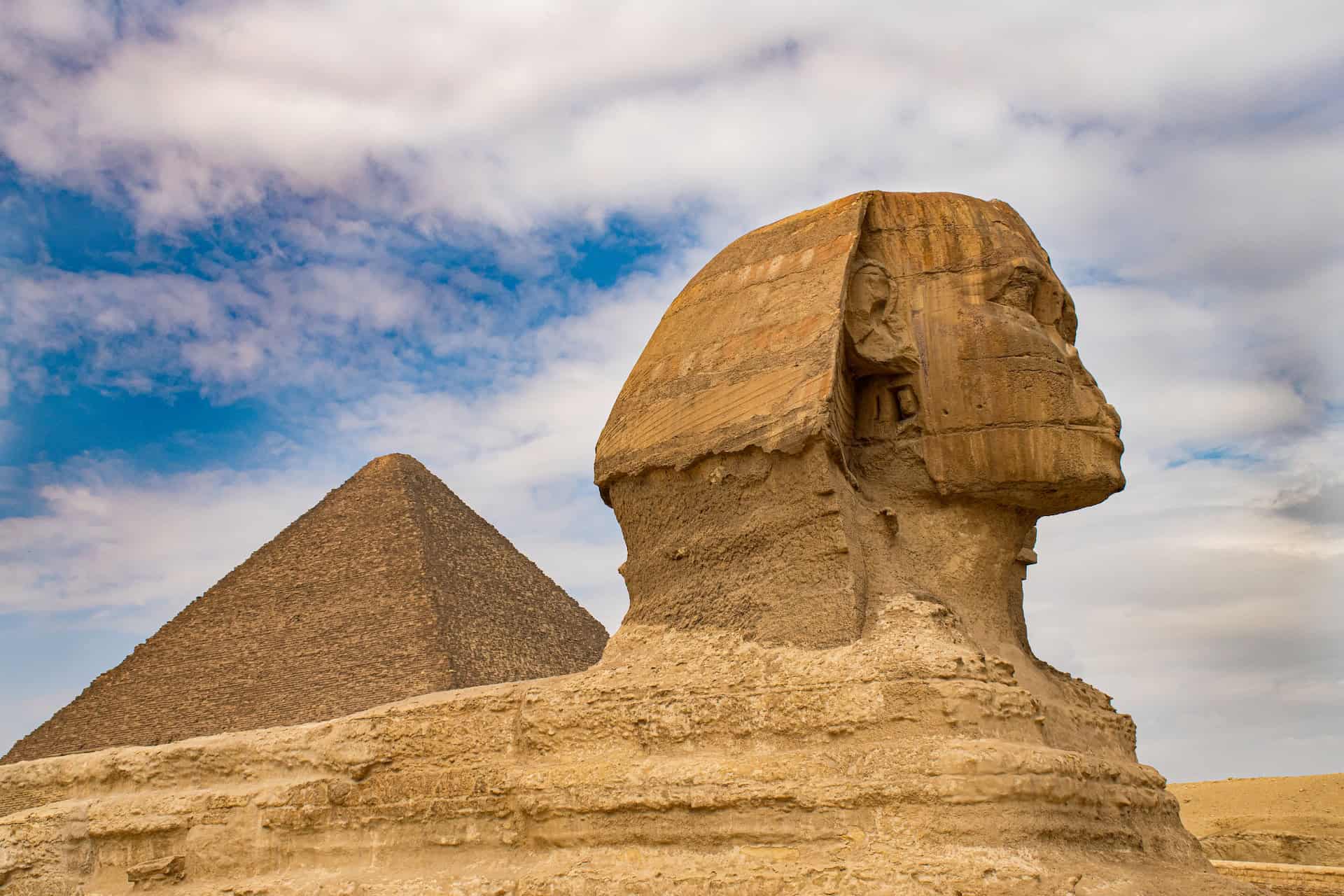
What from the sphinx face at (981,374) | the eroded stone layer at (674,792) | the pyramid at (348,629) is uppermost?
the pyramid at (348,629)

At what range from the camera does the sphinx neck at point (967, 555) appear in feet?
15.7

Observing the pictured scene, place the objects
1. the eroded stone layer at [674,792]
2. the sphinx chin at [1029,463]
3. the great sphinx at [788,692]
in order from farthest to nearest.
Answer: the sphinx chin at [1029,463] < the great sphinx at [788,692] < the eroded stone layer at [674,792]

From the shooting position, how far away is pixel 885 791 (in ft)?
13.0

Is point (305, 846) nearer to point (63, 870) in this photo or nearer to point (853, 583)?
point (63, 870)

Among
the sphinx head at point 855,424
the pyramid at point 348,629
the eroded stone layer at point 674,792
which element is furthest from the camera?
the pyramid at point 348,629

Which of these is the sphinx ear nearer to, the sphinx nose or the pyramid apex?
the sphinx nose

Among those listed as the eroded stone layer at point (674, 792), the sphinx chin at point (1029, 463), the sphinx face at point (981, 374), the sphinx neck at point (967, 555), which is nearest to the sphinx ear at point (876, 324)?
the sphinx face at point (981, 374)

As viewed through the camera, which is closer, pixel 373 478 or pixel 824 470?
pixel 824 470

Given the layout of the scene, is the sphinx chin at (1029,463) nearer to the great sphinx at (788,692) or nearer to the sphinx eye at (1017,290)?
the great sphinx at (788,692)

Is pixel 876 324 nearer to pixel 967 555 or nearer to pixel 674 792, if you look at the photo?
pixel 967 555

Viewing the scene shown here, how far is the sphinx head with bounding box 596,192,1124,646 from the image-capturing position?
4.61 meters

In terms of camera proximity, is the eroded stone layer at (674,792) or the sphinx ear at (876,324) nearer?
the eroded stone layer at (674,792)

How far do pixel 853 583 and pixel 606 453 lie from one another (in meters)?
1.23

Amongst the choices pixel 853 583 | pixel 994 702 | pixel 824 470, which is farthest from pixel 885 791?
pixel 824 470
